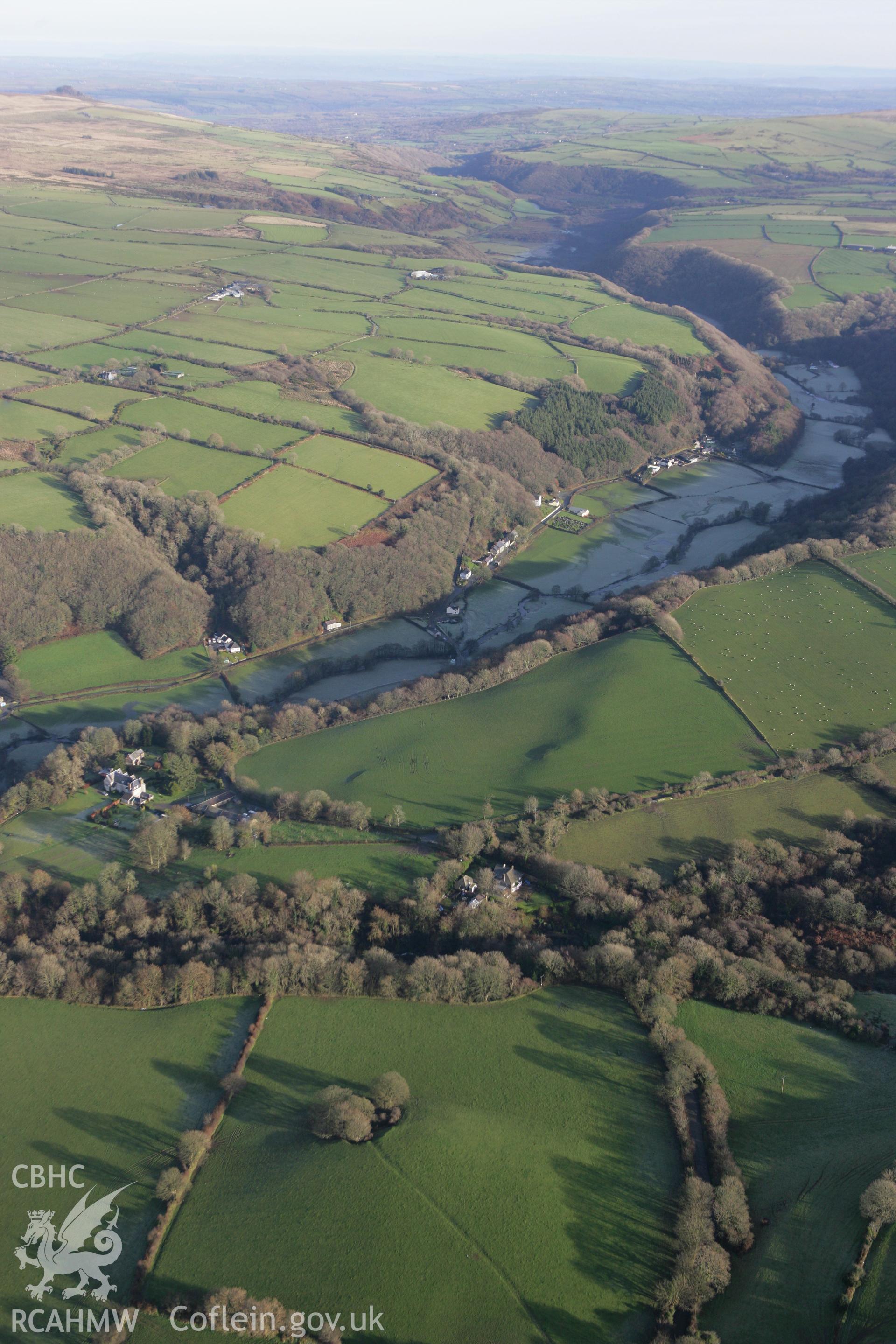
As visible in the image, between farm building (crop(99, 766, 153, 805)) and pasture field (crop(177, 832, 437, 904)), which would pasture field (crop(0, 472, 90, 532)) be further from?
pasture field (crop(177, 832, 437, 904))

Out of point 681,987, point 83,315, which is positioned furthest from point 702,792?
point 83,315

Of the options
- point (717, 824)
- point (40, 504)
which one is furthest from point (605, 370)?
point (717, 824)

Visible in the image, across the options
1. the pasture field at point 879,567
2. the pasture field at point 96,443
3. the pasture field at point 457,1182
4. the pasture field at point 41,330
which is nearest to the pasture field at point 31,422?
the pasture field at point 96,443

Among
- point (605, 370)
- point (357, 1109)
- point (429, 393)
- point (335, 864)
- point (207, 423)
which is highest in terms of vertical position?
point (605, 370)

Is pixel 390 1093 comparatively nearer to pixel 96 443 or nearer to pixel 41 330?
pixel 96 443

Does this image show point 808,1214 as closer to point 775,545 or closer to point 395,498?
point 775,545
